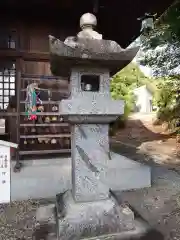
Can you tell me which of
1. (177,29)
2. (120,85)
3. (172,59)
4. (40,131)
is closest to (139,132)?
(120,85)

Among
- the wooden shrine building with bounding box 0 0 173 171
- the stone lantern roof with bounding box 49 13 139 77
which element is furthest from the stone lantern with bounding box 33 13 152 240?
the wooden shrine building with bounding box 0 0 173 171

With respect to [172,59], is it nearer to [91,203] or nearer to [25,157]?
[25,157]

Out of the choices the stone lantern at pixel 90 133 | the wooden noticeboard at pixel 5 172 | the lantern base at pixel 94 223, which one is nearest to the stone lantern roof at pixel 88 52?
the stone lantern at pixel 90 133

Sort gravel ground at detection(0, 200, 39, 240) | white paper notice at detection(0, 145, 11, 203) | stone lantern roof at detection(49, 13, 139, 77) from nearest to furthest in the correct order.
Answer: stone lantern roof at detection(49, 13, 139, 77) < gravel ground at detection(0, 200, 39, 240) < white paper notice at detection(0, 145, 11, 203)

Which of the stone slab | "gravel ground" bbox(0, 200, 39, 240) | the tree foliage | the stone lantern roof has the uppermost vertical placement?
the tree foliage

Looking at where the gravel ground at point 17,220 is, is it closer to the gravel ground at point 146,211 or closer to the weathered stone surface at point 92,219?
the gravel ground at point 146,211

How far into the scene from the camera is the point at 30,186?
428 cm

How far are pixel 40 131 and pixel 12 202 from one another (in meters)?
1.57

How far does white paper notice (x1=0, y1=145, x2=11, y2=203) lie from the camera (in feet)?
13.5

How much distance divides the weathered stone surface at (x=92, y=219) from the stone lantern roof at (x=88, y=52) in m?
1.72

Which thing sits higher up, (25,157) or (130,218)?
(25,157)

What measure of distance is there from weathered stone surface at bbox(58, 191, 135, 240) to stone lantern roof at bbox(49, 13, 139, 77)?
1.72 m

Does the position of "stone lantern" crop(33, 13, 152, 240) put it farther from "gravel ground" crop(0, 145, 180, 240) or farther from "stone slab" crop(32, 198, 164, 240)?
"gravel ground" crop(0, 145, 180, 240)

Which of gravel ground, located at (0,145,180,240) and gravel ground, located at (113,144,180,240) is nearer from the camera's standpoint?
gravel ground, located at (0,145,180,240)
